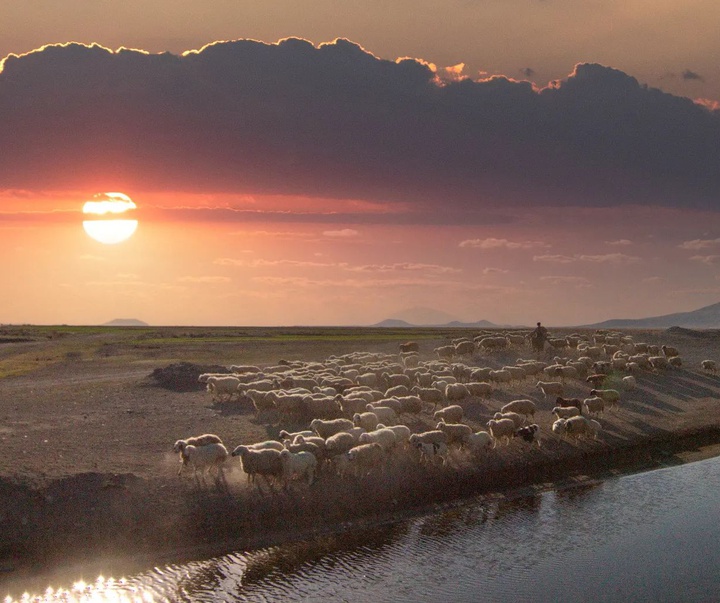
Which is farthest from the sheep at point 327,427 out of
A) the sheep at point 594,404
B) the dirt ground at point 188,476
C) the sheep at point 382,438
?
the sheep at point 594,404

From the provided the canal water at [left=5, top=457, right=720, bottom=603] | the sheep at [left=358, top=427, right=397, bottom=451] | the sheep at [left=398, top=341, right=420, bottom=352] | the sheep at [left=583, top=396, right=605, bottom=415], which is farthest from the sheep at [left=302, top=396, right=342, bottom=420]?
the sheep at [left=398, top=341, right=420, bottom=352]

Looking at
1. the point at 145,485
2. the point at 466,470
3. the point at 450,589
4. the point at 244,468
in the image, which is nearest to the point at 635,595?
the point at 450,589

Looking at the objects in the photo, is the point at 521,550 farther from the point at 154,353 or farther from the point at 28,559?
the point at 154,353

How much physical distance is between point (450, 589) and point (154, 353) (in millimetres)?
45370

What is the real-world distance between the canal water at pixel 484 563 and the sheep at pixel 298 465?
2.18 meters

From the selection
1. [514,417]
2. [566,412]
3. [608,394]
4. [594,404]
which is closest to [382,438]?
[514,417]

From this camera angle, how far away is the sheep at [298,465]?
17.8 metres

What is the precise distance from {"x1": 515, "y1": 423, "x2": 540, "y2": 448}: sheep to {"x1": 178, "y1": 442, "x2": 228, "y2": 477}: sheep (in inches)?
370

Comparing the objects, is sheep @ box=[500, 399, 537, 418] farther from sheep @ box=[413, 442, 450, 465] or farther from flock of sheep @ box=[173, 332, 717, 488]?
sheep @ box=[413, 442, 450, 465]

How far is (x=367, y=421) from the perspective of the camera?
72.6 ft

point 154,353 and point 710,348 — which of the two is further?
point 154,353

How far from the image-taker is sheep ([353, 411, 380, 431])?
22094mm

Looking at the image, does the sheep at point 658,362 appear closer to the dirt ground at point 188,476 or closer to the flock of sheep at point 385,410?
the flock of sheep at point 385,410

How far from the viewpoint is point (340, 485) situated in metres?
18.2
